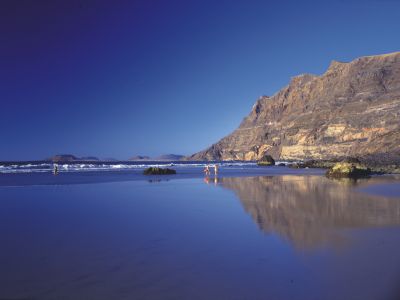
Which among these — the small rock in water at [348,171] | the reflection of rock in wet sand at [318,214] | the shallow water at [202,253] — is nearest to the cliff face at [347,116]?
the small rock in water at [348,171]

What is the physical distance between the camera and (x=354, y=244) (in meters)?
9.27

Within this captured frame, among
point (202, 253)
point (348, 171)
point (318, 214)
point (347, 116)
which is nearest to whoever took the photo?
point (202, 253)

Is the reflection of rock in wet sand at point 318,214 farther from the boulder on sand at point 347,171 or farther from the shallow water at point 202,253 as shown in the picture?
the boulder on sand at point 347,171

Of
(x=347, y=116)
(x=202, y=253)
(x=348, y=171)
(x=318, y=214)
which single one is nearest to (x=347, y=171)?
(x=348, y=171)

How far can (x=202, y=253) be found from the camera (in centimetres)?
851

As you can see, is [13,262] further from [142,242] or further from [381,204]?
[381,204]

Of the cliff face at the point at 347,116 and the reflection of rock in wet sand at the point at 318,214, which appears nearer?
the reflection of rock in wet sand at the point at 318,214

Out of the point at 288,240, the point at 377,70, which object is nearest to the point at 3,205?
the point at 288,240

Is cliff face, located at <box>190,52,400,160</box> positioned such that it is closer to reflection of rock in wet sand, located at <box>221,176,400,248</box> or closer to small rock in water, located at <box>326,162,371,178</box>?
small rock in water, located at <box>326,162,371,178</box>

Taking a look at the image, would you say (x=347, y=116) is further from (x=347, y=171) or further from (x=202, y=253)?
(x=202, y=253)

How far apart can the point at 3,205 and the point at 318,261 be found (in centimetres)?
1575

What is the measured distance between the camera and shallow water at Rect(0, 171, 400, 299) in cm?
617

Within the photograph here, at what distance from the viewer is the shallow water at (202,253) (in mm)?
6172

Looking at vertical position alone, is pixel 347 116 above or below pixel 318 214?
above
